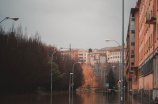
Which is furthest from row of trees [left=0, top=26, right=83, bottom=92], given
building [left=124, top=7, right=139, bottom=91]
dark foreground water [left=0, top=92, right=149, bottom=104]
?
building [left=124, top=7, right=139, bottom=91]

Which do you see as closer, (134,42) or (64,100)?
(64,100)

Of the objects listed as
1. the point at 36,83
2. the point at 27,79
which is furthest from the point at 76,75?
the point at 27,79

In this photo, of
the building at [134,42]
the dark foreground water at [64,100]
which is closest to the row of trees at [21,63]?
the dark foreground water at [64,100]

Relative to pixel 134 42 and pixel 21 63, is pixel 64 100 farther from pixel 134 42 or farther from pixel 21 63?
pixel 134 42

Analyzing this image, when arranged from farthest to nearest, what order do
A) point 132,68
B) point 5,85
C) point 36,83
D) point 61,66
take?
point 61,66
point 132,68
point 36,83
point 5,85

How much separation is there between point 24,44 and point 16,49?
4979 mm

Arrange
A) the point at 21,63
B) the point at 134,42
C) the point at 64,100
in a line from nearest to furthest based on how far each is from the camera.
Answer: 1. the point at 64,100
2. the point at 21,63
3. the point at 134,42

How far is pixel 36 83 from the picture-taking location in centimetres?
6444

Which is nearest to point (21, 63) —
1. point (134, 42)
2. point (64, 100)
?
point (64, 100)

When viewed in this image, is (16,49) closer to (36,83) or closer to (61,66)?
(36,83)

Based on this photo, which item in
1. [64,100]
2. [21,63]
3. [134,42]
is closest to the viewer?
[64,100]

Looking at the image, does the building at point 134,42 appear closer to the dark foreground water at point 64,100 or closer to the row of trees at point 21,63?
the row of trees at point 21,63

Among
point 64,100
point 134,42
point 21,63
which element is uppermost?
point 134,42

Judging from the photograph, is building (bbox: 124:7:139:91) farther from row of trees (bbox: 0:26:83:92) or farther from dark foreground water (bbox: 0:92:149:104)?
dark foreground water (bbox: 0:92:149:104)
